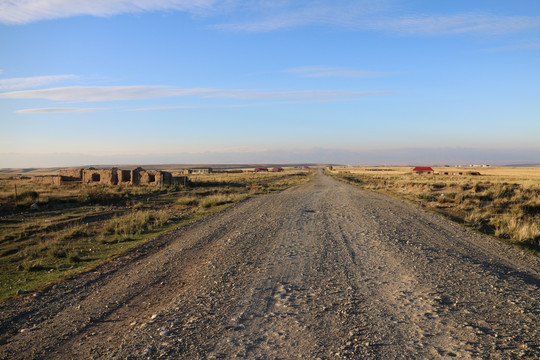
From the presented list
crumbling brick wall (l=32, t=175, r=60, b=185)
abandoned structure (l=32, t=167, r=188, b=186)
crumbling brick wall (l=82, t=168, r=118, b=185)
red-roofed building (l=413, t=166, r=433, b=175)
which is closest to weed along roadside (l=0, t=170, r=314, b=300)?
abandoned structure (l=32, t=167, r=188, b=186)

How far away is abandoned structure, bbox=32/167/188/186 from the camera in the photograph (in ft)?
150

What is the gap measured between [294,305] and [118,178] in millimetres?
43688

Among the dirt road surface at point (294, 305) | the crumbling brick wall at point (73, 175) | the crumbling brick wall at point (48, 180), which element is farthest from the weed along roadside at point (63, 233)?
the crumbling brick wall at point (48, 180)

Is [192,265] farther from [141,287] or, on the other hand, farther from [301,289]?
[301,289]

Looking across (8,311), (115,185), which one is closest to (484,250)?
(8,311)

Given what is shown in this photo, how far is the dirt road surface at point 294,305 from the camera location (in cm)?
499

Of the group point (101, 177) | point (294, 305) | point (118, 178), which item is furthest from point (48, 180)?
point (294, 305)

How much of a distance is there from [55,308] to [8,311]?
0.83 meters

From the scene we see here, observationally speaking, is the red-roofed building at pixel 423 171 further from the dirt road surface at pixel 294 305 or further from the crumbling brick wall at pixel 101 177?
the dirt road surface at pixel 294 305

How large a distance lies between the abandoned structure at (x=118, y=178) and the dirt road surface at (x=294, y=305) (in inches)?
1403

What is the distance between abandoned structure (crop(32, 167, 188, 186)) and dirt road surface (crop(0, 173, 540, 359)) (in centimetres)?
3564

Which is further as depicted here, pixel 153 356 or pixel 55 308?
pixel 55 308

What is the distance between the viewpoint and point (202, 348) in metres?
4.96

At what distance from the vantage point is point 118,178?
4622 centimetres
